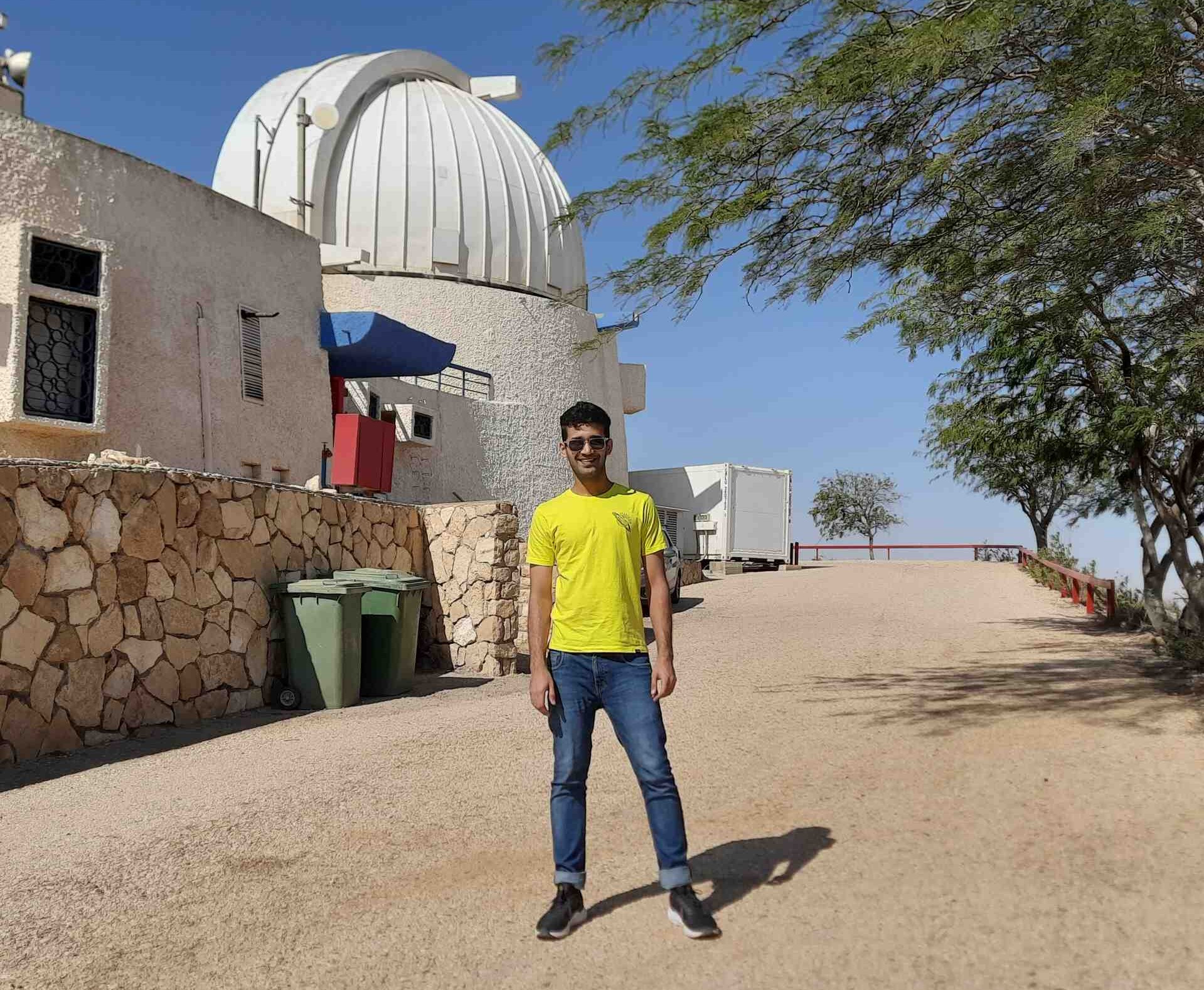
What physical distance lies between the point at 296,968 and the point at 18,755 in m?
4.09

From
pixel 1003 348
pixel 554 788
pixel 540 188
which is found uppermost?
pixel 540 188

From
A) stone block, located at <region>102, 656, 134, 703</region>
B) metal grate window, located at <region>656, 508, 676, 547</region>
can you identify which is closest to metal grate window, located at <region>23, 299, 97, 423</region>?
stone block, located at <region>102, 656, 134, 703</region>

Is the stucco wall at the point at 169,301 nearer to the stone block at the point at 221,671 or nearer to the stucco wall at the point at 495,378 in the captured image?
the stone block at the point at 221,671

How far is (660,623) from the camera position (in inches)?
150

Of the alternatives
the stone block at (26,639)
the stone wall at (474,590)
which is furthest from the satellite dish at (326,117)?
the stone block at (26,639)

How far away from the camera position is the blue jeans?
3617 mm

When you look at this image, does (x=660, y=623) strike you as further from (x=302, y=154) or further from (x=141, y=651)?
(x=302, y=154)

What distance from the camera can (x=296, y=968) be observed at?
11.1ft

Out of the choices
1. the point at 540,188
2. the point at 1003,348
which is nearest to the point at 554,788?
the point at 1003,348

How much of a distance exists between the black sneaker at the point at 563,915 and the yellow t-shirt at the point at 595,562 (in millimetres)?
860

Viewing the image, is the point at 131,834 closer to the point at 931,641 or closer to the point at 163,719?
the point at 163,719

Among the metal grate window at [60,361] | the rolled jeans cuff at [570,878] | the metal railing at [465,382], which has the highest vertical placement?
the metal railing at [465,382]

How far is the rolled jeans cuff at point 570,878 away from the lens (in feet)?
11.9

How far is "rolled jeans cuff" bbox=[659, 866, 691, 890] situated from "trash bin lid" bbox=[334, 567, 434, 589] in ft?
20.0
